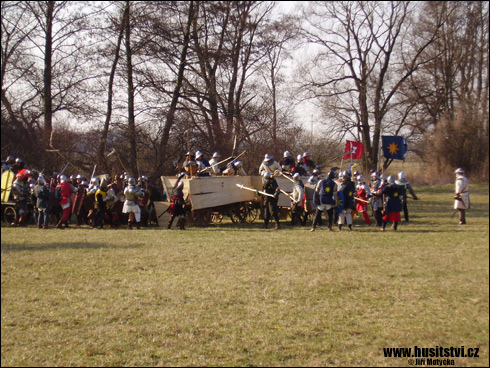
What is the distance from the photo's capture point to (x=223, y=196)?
49.0 ft

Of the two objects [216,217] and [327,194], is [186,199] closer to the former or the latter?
[216,217]

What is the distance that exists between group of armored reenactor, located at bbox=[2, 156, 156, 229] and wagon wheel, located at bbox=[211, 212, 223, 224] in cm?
210

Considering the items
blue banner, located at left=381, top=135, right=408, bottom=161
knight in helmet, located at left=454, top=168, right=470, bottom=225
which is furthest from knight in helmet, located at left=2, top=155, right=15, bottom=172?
knight in helmet, located at left=454, top=168, right=470, bottom=225

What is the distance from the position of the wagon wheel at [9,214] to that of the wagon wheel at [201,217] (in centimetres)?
563

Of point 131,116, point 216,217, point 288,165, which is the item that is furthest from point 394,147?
point 131,116

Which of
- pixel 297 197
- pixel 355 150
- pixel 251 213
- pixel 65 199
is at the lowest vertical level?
pixel 251 213

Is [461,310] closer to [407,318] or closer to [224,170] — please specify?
[407,318]

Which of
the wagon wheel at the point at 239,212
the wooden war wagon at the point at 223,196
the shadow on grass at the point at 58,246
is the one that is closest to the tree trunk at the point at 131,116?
the wooden war wagon at the point at 223,196

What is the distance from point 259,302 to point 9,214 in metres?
12.8

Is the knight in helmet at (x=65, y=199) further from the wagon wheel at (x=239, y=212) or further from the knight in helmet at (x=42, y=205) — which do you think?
the wagon wheel at (x=239, y=212)

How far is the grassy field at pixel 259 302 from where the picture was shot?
195cm

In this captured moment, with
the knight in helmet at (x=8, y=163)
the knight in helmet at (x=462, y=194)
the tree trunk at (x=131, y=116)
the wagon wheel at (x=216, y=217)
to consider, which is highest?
the tree trunk at (x=131, y=116)

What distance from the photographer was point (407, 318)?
258 centimetres

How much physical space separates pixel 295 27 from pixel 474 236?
2346 cm
